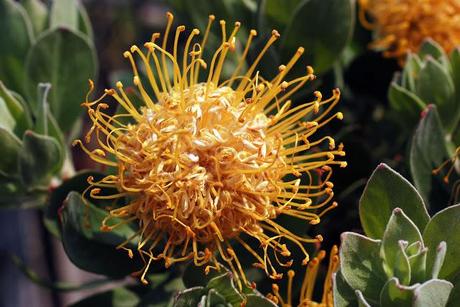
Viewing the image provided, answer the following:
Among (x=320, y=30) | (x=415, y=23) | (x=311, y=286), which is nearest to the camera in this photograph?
(x=311, y=286)

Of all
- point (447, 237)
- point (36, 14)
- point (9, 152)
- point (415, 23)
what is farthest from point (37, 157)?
point (415, 23)

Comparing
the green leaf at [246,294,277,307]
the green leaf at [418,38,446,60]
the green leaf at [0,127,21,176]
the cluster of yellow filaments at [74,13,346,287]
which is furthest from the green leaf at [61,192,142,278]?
the green leaf at [418,38,446,60]

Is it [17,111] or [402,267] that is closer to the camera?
[402,267]

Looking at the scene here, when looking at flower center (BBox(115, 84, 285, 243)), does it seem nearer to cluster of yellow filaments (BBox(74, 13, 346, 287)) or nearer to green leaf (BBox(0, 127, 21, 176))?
cluster of yellow filaments (BBox(74, 13, 346, 287))

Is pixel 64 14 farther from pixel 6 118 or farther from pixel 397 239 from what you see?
pixel 397 239

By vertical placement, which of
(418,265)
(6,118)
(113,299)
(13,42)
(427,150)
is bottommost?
→ (113,299)

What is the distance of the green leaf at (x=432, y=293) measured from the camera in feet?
3.01

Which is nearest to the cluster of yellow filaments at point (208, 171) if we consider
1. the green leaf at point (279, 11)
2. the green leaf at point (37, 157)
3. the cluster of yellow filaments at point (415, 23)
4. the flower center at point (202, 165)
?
the flower center at point (202, 165)

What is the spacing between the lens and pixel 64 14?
4.83 ft

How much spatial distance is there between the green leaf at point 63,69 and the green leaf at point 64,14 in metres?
0.06

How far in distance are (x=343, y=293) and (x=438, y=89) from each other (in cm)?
47

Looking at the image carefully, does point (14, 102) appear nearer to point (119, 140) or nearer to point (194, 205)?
point (119, 140)

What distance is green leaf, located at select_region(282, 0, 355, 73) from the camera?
1402 mm

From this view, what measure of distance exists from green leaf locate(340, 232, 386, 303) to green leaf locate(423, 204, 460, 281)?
0.07 meters
